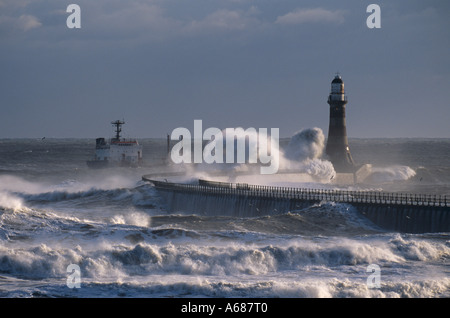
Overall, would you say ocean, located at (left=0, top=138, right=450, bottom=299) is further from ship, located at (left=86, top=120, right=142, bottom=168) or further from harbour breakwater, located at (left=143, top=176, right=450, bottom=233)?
ship, located at (left=86, top=120, right=142, bottom=168)

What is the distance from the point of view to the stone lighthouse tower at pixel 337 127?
6956 centimetres

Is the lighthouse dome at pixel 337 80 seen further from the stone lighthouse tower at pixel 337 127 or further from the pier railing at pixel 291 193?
the pier railing at pixel 291 193

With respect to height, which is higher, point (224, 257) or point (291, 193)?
point (291, 193)

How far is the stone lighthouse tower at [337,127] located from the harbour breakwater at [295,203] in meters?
17.8

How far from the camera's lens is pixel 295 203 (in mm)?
47125

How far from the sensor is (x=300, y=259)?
3203 cm

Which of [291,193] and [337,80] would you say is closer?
[291,193]

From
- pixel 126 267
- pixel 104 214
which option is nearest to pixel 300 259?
pixel 126 267

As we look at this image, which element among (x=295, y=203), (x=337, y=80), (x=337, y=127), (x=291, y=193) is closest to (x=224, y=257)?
(x=295, y=203)

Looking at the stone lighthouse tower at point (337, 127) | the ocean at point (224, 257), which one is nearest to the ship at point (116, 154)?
the stone lighthouse tower at point (337, 127)

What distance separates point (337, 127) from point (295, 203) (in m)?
24.6

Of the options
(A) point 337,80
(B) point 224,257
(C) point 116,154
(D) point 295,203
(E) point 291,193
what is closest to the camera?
(B) point 224,257

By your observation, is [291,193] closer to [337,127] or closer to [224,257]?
[224,257]
